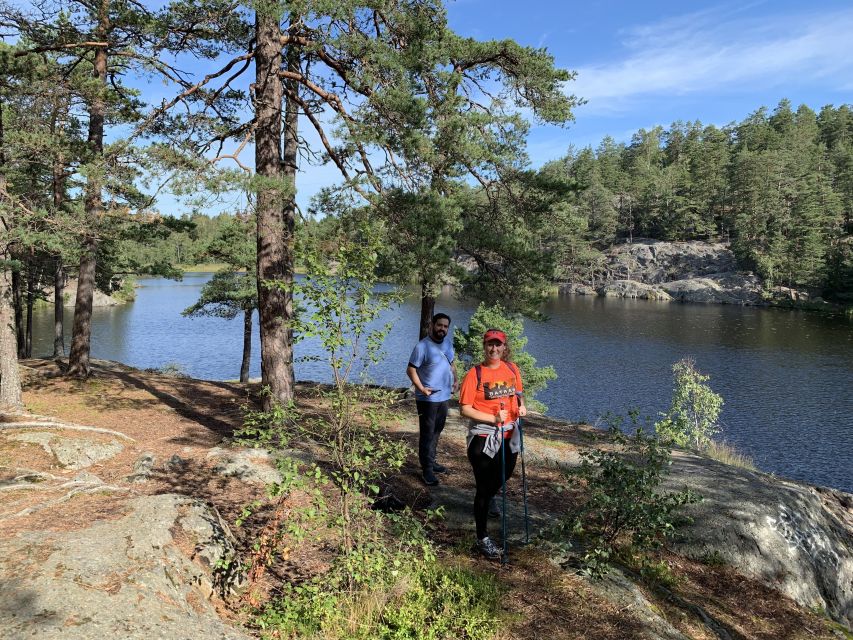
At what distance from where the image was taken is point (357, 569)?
3635 mm

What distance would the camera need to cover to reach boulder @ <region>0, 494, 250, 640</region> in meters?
2.79

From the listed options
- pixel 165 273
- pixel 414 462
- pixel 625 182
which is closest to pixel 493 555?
pixel 414 462

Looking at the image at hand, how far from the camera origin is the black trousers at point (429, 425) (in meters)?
5.83

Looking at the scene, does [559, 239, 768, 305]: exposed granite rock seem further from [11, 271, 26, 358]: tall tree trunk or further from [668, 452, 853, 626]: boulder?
[11, 271, 26, 358]: tall tree trunk

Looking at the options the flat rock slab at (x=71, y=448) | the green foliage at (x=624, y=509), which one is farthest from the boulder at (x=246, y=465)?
the green foliage at (x=624, y=509)

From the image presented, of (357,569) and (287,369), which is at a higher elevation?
(287,369)

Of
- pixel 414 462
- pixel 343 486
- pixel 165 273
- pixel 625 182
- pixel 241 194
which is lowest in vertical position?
pixel 414 462

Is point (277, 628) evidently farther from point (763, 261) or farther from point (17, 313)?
point (763, 261)

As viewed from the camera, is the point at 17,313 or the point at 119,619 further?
the point at 17,313

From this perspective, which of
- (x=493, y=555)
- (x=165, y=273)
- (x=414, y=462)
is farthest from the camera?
(x=165, y=273)

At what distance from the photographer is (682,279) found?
229ft

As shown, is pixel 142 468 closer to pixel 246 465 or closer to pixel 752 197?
pixel 246 465

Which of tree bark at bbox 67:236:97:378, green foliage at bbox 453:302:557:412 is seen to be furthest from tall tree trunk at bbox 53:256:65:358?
green foliage at bbox 453:302:557:412

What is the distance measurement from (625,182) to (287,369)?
83.6 m
